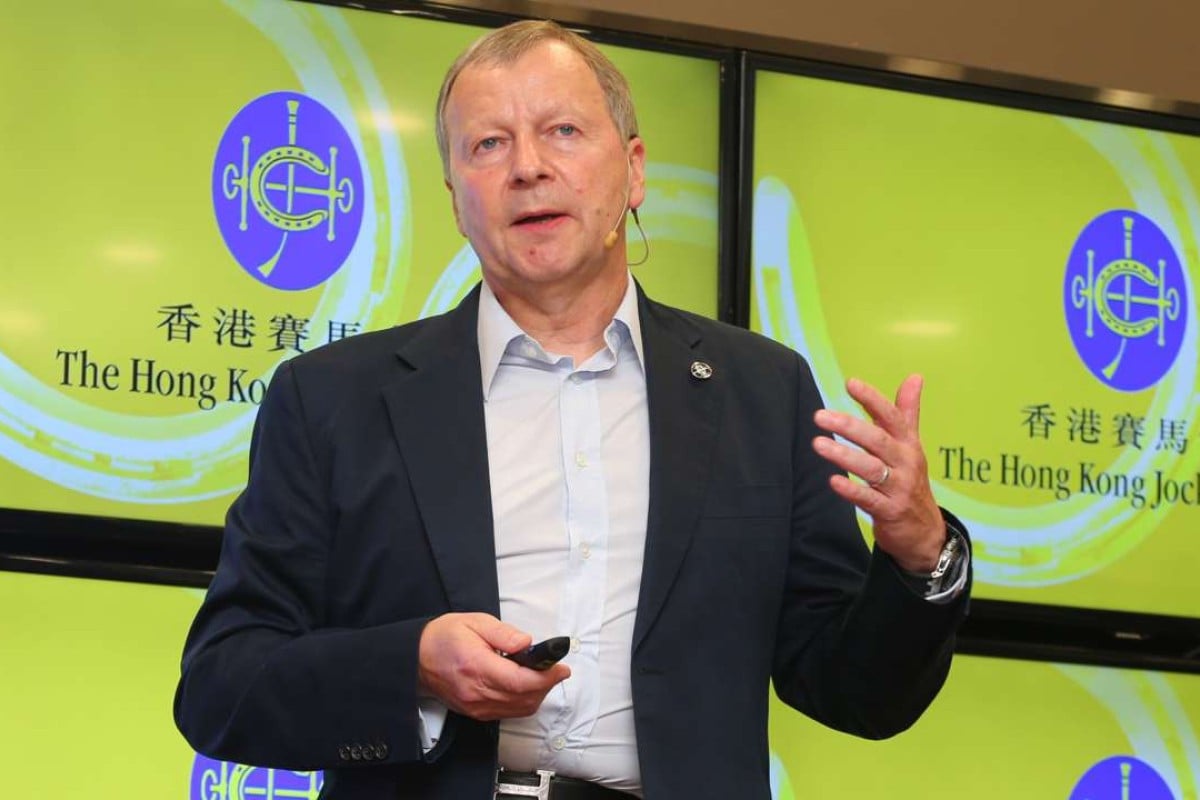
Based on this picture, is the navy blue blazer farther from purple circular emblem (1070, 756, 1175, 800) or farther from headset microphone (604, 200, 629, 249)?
purple circular emblem (1070, 756, 1175, 800)

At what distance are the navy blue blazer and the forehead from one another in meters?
0.25

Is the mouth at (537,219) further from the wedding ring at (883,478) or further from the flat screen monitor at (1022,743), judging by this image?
the flat screen monitor at (1022,743)

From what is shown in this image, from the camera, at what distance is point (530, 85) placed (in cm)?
212

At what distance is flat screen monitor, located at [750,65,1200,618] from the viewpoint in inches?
133

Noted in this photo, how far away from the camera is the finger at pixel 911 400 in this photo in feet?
5.83

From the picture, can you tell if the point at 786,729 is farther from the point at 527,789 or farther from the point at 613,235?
the point at 527,789

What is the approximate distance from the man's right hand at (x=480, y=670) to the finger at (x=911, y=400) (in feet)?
1.34

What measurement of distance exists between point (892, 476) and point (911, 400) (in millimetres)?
99

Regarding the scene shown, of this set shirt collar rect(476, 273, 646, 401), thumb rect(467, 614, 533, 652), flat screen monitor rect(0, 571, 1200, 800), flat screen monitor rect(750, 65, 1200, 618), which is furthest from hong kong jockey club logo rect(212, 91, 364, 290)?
thumb rect(467, 614, 533, 652)

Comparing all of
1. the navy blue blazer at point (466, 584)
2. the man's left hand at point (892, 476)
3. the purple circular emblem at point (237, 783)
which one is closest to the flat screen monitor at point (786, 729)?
the purple circular emblem at point (237, 783)

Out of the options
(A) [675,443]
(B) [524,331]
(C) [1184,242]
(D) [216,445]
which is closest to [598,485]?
(A) [675,443]

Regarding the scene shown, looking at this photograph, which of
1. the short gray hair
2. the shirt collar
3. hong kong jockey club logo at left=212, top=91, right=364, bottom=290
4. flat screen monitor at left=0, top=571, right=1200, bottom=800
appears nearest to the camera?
the shirt collar

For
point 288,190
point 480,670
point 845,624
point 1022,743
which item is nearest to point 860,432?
point 845,624

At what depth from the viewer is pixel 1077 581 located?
3.42 meters
